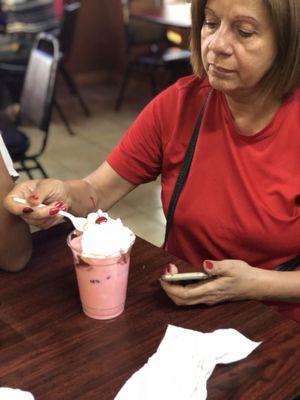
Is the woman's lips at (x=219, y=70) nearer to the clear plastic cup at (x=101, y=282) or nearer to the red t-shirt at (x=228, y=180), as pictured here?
the red t-shirt at (x=228, y=180)

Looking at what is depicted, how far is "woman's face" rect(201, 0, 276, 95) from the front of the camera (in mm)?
1191

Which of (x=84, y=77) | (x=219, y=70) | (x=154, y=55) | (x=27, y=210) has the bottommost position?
(x=84, y=77)

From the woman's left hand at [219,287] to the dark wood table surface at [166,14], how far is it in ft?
11.1

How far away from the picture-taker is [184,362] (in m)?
0.90

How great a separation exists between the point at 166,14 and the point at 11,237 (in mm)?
3918

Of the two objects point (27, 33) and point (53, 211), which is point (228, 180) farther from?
point (27, 33)

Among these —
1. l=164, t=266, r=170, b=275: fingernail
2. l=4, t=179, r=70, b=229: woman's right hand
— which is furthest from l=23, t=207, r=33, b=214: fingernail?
l=164, t=266, r=170, b=275: fingernail

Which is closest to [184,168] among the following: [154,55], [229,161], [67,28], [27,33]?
[229,161]

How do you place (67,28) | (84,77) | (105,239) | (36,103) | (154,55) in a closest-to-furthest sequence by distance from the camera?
(105,239), (36,103), (67,28), (154,55), (84,77)

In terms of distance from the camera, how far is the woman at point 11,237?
1205 mm

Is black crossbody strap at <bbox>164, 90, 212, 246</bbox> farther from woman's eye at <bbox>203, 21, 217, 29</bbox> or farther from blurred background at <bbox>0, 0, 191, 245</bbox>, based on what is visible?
blurred background at <bbox>0, 0, 191, 245</bbox>

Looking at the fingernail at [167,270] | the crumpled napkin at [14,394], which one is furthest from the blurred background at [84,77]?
the crumpled napkin at [14,394]

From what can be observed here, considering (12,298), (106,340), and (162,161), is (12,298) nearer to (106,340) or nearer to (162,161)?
(106,340)

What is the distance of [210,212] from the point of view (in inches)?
53.2
